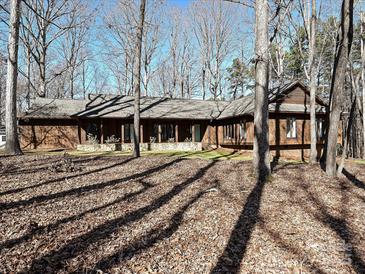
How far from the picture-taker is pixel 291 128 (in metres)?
19.2

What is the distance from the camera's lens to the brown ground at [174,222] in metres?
3.96

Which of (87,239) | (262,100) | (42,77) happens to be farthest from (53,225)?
(42,77)

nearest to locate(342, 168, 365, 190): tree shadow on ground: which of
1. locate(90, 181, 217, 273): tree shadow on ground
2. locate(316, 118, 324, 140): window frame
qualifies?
locate(90, 181, 217, 273): tree shadow on ground

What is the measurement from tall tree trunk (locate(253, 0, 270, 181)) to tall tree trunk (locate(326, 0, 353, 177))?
9.00ft

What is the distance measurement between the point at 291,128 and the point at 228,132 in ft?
15.5

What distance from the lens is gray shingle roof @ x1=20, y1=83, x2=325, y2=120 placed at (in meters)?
20.0

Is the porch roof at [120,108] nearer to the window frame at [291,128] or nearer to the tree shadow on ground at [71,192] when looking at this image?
the window frame at [291,128]

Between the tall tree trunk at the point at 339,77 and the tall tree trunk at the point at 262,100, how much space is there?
2742 millimetres

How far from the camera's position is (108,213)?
18.7 feet

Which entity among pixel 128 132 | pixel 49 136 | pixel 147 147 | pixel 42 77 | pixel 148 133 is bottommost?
pixel 147 147

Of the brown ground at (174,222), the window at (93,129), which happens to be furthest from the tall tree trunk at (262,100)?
the window at (93,129)

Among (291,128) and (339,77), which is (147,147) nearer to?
(291,128)

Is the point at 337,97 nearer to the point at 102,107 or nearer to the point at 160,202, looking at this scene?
the point at 160,202

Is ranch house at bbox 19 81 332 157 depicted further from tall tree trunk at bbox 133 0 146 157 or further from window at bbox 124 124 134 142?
tall tree trunk at bbox 133 0 146 157
